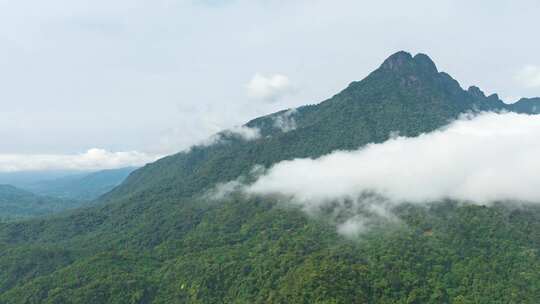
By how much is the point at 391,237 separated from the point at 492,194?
38985mm

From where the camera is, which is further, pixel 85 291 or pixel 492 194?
pixel 492 194

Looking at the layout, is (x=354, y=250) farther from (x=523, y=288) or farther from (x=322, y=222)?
(x=523, y=288)

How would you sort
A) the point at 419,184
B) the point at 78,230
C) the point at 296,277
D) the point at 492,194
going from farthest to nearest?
the point at 78,230, the point at 419,184, the point at 492,194, the point at 296,277

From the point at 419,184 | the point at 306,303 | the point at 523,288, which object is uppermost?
the point at 419,184

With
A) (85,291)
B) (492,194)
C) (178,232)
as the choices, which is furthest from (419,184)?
(85,291)

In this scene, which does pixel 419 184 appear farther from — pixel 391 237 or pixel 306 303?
pixel 306 303

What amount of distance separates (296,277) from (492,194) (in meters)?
72.2

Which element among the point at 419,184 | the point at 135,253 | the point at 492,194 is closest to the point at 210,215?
the point at 135,253

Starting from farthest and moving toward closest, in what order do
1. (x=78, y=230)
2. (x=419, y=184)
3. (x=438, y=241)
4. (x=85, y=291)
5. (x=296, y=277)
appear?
(x=78, y=230)
(x=419, y=184)
(x=438, y=241)
(x=85, y=291)
(x=296, y=277)

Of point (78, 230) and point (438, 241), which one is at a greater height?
point (78, 230)

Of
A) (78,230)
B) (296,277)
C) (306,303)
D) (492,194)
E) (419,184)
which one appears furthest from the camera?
(78,230)

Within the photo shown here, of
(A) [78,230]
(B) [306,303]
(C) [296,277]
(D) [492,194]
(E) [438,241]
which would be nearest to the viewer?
(B) [306,303]

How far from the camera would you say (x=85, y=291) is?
10306 centimetres

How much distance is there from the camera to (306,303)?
281 feet
